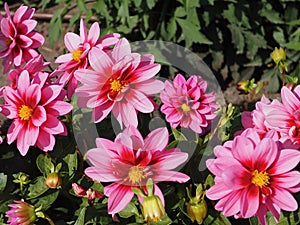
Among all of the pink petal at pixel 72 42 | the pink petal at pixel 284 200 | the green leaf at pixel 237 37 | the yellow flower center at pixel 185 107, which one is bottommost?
the green leaf at pixel 237 37

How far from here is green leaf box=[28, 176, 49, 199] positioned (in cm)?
139

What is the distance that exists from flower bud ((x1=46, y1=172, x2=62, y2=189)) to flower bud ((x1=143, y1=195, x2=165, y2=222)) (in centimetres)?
26

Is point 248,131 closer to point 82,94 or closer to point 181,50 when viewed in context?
point 82,94

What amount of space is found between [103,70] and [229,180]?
0.35 metres

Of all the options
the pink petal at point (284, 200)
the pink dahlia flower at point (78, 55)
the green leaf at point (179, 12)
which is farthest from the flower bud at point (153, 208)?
the green leaf at point (179, 12)

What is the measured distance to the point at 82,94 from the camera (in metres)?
1.23

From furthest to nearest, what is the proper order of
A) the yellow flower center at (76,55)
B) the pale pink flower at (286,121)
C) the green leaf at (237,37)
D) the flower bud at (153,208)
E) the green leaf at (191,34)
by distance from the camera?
the green leaf at (237,37)
the green leaf at (191,34)
the yellow flower center at (76,55)
the pale pink flower at (286,121)
the flower bud at (153,208)

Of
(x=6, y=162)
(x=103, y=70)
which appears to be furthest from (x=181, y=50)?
(x=103, y=70)

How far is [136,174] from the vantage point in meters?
1.18

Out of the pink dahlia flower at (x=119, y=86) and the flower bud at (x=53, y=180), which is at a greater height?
the pink dahlia flower at (x=119, y=86)

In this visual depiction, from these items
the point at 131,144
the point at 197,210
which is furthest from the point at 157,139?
the point at 197,210

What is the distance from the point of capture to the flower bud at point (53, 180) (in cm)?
129

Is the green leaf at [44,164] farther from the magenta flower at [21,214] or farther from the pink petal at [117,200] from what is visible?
the pink petal at [117,200]

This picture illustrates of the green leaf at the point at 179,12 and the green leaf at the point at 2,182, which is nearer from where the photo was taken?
the green leaf at the point at 2,182
